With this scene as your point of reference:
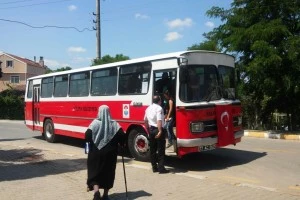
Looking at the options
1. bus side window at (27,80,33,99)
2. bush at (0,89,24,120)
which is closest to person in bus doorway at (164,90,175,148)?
bus side window at (27,80,33,99)

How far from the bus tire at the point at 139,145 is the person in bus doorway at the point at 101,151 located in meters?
3.99

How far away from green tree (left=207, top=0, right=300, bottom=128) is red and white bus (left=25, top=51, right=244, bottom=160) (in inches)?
238

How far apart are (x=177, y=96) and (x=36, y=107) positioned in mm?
9504

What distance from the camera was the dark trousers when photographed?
10.1m

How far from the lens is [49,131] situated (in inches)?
680

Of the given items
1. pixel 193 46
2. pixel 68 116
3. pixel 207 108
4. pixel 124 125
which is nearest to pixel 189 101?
pixel 207 108

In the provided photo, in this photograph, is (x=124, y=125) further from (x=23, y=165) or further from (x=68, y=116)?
(x=68, y=116)

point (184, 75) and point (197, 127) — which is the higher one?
point (184, 75)

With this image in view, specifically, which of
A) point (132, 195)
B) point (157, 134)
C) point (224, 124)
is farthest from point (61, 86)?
point (132, 195)

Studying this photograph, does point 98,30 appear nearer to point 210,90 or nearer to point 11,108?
point 11,108

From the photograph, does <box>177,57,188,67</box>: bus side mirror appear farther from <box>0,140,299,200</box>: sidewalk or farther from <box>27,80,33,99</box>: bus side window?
<box>27,80,33,99</box>: bus side window

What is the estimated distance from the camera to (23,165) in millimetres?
11414

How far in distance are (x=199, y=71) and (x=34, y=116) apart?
986cm

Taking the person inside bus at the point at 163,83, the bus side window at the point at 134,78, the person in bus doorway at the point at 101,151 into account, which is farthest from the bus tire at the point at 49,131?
the person in bus doorway at the point at 101,151
